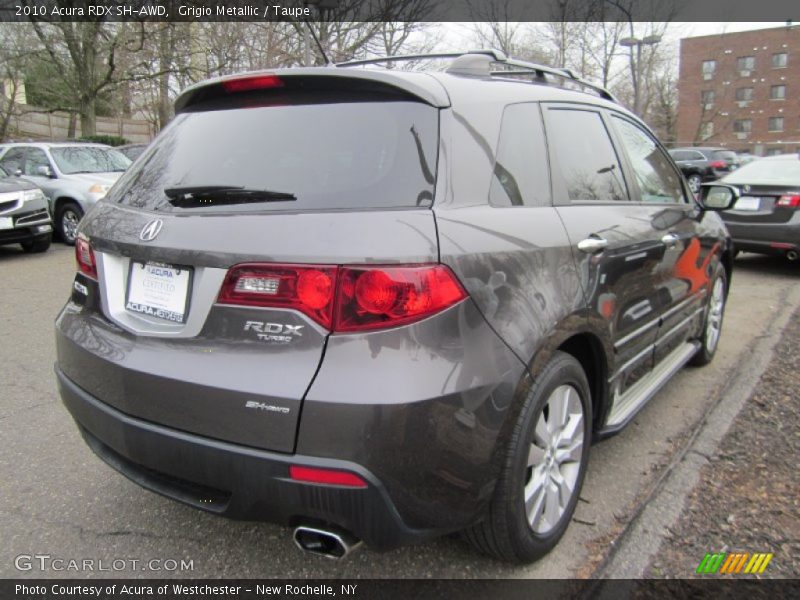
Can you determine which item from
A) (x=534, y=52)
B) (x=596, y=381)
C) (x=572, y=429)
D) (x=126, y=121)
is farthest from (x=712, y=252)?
(x=126, y=121)

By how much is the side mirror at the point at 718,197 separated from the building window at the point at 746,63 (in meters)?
66.3

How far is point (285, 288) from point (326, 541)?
77 cm

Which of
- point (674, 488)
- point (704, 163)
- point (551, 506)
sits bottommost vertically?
point (674, 488)

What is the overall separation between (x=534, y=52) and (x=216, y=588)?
3063 cm

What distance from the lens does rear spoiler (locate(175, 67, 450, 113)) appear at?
206cm

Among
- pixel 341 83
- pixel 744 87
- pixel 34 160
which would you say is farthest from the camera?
pixel 744 87

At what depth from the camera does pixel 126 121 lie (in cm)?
3503

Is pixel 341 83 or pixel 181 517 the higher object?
pixel 341 83

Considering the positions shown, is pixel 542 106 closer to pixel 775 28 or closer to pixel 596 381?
pixel 596 381

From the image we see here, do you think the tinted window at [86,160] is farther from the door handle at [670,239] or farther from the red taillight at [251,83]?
the door handle at [670,239]

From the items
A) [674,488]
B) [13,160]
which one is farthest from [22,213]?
[674,488]

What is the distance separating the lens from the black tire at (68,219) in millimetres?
10258

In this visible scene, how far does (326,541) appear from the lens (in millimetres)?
1869

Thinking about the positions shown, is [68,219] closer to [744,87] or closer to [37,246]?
Result: [37,246]
